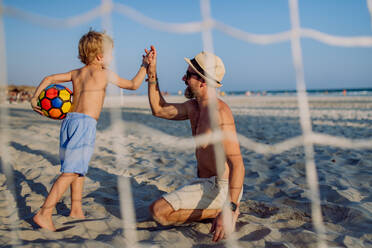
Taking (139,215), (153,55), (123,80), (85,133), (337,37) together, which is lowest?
(139,215)

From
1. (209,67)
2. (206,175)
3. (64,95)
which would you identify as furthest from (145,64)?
(206,175)

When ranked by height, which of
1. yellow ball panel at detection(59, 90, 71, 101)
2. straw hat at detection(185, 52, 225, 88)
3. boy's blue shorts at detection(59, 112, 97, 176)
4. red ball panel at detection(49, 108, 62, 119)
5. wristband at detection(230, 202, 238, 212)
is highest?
straw hat at detection(185, 52, 225, 88)

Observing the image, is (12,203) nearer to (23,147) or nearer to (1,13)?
(1,13)

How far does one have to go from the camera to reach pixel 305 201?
7.56ft

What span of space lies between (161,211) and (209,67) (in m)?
1.01

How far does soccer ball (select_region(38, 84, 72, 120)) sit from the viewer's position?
220 cm

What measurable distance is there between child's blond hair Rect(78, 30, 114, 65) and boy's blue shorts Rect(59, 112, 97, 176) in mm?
426

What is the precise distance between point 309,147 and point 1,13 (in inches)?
156

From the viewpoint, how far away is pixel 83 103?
6.65 ft

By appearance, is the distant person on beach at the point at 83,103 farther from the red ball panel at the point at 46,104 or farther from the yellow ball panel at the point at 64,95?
the yellow ball panel at the point at 64,95

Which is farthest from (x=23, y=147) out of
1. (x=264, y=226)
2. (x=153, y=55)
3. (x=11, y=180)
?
(x=264, y=226)

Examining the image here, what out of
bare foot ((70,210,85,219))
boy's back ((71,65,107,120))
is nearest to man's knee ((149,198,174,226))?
bare foot ((70,210,85,219))

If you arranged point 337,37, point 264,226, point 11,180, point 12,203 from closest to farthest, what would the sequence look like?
point 264,226 → point 12,203 → point 337,37 → point 11,180

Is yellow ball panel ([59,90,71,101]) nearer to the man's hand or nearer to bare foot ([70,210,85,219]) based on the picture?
bare foot ([70,210,85,219])
